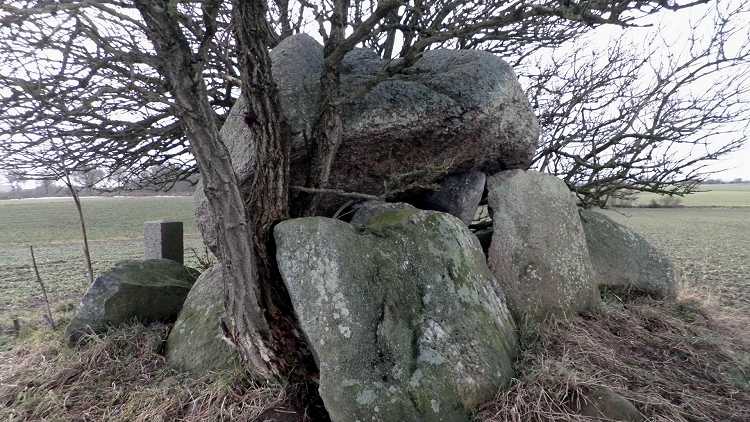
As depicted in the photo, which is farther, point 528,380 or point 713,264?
point 713,264

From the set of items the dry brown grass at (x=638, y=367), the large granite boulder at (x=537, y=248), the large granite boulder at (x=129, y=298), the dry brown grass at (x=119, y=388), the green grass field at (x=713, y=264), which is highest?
the large granite boulder at (x=537, y=248)

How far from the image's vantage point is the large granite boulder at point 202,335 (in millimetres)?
2859

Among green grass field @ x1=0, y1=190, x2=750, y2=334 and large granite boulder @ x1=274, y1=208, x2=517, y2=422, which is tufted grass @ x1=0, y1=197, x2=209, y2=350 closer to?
green grass field @ x1=0, y1=190, x2=750, y2=334

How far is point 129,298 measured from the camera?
337 cm

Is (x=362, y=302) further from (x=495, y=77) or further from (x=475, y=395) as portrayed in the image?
(x=495, y=77)

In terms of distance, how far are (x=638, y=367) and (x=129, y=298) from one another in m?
3.89

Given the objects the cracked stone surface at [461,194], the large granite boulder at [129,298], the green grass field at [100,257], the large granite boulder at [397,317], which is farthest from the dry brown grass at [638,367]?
the large granite boulder at [129,298]

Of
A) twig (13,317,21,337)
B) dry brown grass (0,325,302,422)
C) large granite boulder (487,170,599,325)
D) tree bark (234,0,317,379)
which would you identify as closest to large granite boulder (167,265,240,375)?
dry brown grass (0,325,302,422)

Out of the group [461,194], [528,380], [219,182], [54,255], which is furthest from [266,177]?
[54,255]

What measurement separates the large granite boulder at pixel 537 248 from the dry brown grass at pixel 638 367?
0.22 meters

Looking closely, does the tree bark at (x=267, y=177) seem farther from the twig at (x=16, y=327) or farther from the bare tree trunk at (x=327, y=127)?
the twig at (x=16, y=327)

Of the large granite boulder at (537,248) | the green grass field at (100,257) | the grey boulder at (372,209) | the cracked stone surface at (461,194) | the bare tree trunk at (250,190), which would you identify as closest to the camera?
the bare tree trunk at (250,190)

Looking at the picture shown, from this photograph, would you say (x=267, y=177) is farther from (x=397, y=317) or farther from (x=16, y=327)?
(x=16, y=327)

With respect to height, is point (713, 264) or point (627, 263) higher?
point (627, 263)
